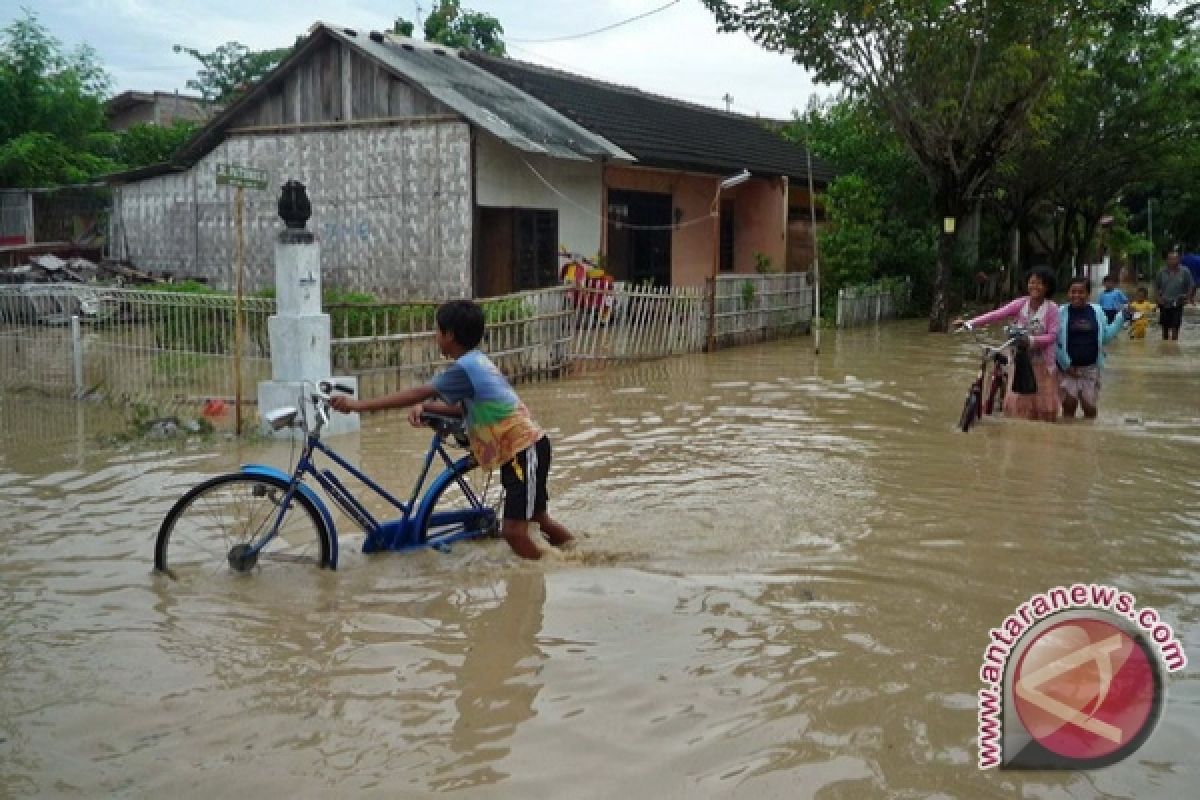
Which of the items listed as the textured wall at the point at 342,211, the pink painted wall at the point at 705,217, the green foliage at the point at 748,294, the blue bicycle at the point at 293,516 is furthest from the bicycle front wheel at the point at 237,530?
the pink painted wall at the point at 705,217

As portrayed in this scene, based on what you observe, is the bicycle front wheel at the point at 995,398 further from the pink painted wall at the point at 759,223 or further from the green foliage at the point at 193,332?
the pink painted wall at the point at 759,223

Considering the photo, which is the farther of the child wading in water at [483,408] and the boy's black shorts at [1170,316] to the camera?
the boy's black shorts at [1170,316]

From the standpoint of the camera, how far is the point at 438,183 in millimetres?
A: 16188

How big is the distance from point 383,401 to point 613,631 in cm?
155

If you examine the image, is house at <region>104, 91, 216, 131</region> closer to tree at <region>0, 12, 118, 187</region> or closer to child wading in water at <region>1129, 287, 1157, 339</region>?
tree at <region>0, 12, 118, 187</region>

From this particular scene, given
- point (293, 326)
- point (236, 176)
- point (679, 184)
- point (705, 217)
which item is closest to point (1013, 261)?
point (705, 217)

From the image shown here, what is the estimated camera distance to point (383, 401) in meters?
5.12

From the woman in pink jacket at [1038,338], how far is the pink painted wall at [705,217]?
934 centimetres

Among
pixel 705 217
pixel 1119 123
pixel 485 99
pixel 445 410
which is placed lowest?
pixel 445 410

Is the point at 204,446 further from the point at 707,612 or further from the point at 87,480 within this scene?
the point at 707,612

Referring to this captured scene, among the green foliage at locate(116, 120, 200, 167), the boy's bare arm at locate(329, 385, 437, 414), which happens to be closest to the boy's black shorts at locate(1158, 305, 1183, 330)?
the boy's bare arm at locate(329, 385, 437, 414)

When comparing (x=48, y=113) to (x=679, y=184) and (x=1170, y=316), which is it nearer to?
(x=679, y=184)

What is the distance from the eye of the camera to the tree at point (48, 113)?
20.5 metres

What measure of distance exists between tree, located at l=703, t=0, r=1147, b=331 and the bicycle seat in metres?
13.4
